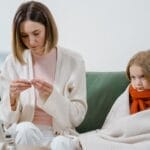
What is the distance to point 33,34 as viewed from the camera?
1.66 m

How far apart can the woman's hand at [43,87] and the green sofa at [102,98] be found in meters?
0.37

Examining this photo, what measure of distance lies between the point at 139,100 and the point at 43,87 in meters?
0.42

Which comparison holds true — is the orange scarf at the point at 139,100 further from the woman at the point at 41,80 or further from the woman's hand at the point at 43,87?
the woman's hand at the point at 43,87

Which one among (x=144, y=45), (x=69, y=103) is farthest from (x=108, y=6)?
(x=69, y=103)

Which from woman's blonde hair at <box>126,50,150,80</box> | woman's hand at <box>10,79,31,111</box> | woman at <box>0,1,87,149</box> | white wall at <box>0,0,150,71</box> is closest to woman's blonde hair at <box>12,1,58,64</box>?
woman at <box>0,1,87,149</box>

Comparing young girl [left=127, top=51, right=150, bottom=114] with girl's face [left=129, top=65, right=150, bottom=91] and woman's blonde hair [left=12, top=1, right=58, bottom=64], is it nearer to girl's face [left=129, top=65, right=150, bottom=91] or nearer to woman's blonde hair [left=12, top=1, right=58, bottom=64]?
girl's face [left=129, top=65, right=150, bottom=91]

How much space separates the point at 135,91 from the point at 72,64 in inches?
11.7

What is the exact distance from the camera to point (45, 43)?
5.59ft

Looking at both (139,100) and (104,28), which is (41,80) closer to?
(139,100)

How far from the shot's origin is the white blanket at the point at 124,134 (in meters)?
1.55

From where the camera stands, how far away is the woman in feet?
5.34

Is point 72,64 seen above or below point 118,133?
above

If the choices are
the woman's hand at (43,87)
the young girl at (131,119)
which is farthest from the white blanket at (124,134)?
the woman's hand at (43,87)

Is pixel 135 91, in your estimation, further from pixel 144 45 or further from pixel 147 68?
pixel 144 45
